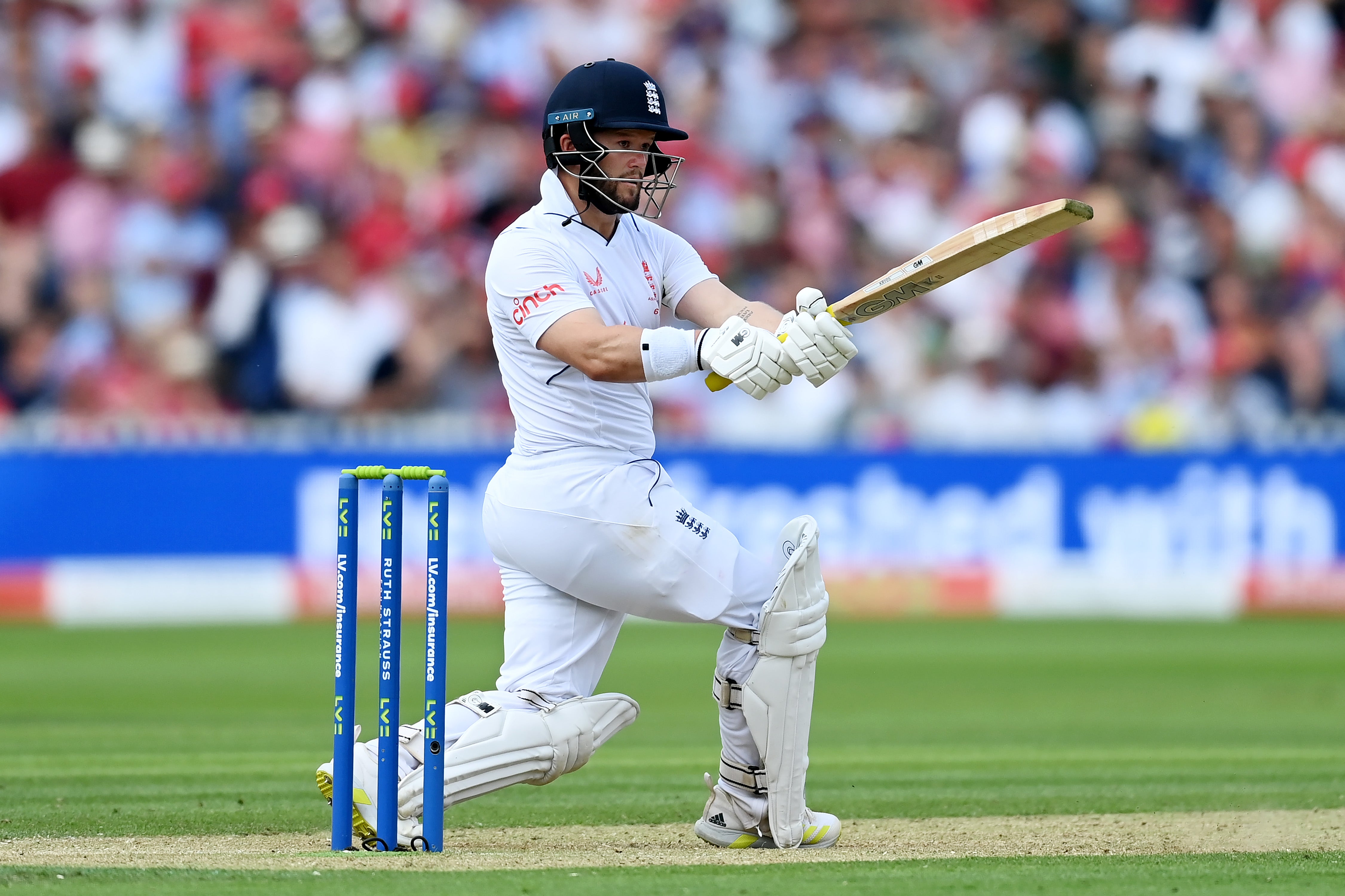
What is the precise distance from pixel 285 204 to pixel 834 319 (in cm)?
917

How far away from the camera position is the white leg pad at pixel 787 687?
476 centimetres

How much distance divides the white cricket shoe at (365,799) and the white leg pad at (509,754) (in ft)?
0.13

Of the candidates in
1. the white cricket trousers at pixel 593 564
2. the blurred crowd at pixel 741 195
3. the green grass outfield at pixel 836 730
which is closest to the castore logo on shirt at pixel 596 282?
the white cricket trousers at pixel 593 564

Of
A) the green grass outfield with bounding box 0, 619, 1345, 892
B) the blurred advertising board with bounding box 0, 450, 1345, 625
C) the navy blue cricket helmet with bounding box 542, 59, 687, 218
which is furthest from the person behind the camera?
the blurred advertising board with bounding box 0, 450, 1345, 625

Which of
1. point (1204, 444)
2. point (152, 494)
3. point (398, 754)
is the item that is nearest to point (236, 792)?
point (398, 754)

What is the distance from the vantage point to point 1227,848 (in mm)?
4859

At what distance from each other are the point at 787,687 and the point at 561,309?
3.65 feet

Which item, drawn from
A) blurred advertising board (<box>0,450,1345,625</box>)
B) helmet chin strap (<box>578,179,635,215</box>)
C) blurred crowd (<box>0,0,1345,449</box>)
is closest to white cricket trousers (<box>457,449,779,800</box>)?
helmet chin strap (<box>578,179,635,215</box>)

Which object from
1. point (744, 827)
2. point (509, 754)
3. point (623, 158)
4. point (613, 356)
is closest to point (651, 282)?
point (623, 158)

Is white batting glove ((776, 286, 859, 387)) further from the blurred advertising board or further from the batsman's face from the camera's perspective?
the blurred advertising board

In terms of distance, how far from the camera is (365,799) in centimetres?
448

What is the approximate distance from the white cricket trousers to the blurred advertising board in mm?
6822

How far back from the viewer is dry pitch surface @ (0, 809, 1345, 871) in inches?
172

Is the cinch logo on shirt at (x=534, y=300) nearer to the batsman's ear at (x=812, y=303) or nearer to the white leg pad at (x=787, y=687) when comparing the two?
the batsman's ear at (x=812, y=303)
